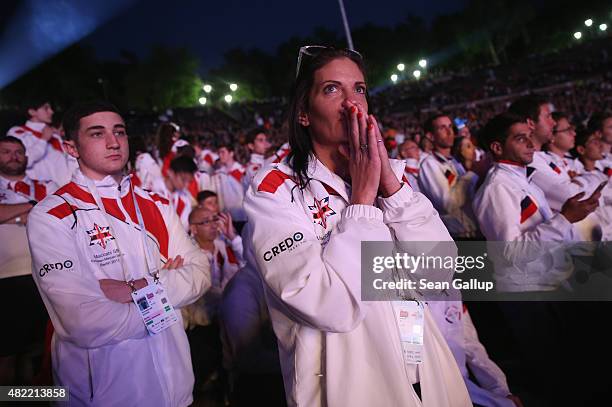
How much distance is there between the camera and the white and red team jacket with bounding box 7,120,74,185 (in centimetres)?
705

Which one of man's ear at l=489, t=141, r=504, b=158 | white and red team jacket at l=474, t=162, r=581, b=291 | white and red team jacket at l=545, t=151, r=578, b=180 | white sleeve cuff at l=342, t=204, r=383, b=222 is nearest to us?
white sleeve cuff at l=342, t=204, r=383, b=222

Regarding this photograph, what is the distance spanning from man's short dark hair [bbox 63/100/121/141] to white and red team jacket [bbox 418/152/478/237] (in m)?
4.37

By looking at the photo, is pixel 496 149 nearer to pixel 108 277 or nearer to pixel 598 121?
pixel 598 121

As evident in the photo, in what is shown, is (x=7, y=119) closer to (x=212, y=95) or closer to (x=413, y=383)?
(x=413, y=383)

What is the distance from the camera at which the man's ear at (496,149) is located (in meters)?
3.82

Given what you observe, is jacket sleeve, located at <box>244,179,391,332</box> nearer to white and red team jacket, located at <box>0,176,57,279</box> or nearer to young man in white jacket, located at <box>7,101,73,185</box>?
white and red team jacket, located at <box>0,176,57,279</box>

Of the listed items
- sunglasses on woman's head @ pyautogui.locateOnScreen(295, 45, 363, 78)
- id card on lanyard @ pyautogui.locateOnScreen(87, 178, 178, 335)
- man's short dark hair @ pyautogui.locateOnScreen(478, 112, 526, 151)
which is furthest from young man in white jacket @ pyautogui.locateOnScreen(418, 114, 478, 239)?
id card on lanyard @ pyautogui.locateOnScreen(87, 178, 178, 335)

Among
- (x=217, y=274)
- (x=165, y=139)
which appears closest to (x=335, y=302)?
(x=217, y=274)

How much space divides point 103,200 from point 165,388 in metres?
1.25

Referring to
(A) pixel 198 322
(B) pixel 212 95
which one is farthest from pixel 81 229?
(B) pixel 212 95

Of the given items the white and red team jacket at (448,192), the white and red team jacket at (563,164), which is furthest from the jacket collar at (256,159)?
the white and red team jacket at (563,164)

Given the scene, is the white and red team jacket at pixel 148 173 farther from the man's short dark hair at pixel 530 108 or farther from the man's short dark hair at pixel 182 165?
the man's short dark hair at pixel 530 108

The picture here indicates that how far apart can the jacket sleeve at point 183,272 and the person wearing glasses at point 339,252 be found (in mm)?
928

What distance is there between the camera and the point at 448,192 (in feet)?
19.6
